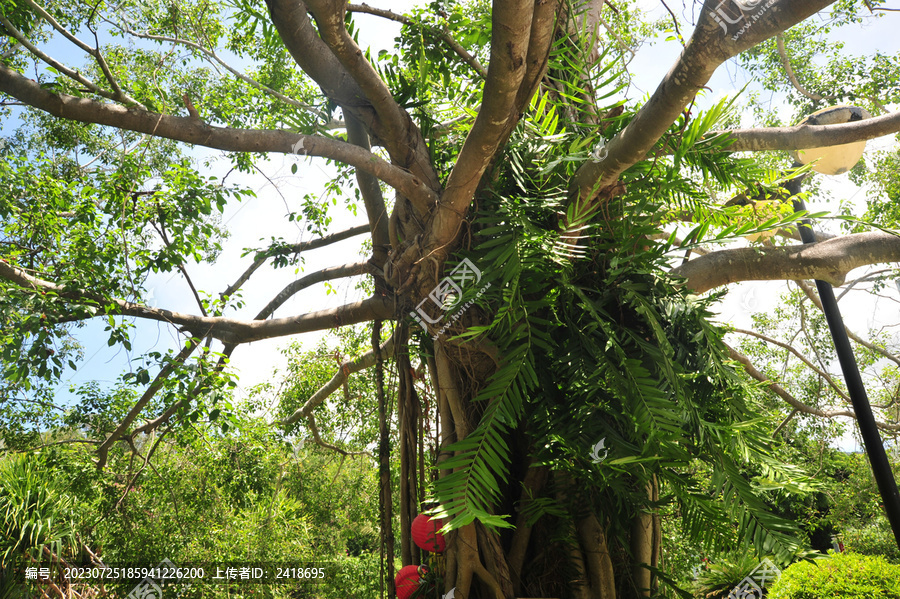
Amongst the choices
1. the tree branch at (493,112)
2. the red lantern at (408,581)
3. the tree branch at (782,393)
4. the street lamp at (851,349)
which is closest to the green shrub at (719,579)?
the tree branch at (782,393)

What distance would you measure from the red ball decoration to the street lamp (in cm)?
199

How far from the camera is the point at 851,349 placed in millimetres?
2617

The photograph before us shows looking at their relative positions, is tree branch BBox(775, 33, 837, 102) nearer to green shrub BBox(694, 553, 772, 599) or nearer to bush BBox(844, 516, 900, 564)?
green shrub BBox(694, 553, 772, 599)

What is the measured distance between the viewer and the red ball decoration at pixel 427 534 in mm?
1888

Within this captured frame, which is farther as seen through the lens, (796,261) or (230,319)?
(230,319)

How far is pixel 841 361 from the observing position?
266 cm

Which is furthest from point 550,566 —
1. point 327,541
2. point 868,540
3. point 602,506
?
point 327,541

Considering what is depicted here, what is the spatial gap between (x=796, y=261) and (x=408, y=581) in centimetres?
216

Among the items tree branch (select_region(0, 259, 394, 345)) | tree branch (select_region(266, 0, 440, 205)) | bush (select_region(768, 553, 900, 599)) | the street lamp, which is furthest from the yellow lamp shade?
tree branch (select_region(0, 259, 394, 345))

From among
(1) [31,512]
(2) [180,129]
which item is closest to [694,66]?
(2) [180,129]

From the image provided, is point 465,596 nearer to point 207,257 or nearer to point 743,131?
point 743,131

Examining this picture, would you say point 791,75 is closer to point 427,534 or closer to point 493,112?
point 493,112

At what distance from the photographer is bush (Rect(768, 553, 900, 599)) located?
6.40 feet

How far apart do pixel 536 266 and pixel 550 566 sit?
1.04m
